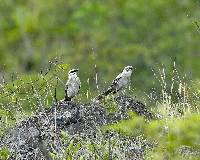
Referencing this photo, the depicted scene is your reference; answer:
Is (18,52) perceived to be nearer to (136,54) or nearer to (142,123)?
(136,54)

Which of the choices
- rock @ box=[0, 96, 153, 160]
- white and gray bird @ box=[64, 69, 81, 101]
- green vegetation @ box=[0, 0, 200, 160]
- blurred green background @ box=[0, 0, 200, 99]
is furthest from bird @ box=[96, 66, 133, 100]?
blurred green background @ box=[0, 0, 200, 99]

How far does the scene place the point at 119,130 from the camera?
6.71 meters

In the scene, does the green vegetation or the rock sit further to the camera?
the green vegetation

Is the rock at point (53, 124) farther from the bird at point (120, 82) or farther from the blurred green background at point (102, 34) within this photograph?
the blurred green background at point (102, 34)

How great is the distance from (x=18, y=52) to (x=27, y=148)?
46.6m

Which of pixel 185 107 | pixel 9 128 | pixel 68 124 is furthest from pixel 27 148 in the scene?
pixel 185 107

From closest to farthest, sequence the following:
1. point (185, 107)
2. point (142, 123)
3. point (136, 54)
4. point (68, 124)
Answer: point (142, 123) < point (185, 107) < point (68, 124) < point (136, 54)

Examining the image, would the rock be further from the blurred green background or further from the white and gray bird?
the blurred green background

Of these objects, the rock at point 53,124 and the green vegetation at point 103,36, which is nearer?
the rock at point 53,124

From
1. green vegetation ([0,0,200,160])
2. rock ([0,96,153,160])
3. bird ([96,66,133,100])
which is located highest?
green vegetation ([0,0,200,160])

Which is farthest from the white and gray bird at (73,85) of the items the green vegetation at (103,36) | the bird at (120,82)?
the green vegetation at (103,36)

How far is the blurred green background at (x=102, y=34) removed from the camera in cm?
4178

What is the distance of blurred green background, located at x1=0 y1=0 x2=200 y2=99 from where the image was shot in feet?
137

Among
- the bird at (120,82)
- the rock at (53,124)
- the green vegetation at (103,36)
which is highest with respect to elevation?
the green vegetation at (103,36)
